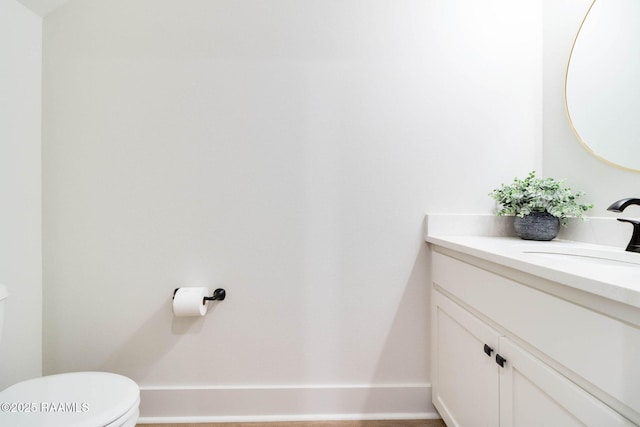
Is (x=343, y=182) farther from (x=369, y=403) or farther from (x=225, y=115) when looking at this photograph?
(x=369, y=403)

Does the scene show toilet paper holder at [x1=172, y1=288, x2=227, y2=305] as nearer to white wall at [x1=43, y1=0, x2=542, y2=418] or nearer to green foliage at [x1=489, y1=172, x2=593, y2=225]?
white wall at [x1=43, y1=0, x2=542, y2=418]

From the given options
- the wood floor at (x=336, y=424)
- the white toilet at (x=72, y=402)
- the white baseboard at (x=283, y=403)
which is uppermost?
the white toilet at (x=72, y=402)

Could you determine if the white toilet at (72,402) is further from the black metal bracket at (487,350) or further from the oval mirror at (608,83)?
the oval mirror at (608,83)

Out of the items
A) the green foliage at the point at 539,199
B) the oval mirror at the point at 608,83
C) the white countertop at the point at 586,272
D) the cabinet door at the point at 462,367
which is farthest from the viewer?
the green foliage at the point at 539,199

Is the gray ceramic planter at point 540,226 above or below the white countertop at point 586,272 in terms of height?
above

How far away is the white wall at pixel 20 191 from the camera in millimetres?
1191

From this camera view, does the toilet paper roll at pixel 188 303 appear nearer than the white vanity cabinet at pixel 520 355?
No

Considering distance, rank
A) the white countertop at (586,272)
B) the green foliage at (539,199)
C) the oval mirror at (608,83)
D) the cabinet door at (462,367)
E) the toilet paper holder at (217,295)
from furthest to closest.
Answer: the toilet paper holder at (217,295) → the green foliage at (539,199) → the oval mirror at (608,83) → the cabinet door at (462,367) → the white countertop at (586,272)

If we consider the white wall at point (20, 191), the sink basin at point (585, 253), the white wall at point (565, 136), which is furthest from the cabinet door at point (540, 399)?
the white wall at point (20, 191)

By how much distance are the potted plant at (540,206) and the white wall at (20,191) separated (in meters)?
2.07

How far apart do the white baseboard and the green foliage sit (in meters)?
0.91

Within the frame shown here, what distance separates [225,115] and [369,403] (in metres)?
1.49

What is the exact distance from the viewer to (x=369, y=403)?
1.36m

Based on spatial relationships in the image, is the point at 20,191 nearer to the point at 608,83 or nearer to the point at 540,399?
the point at 540,399
